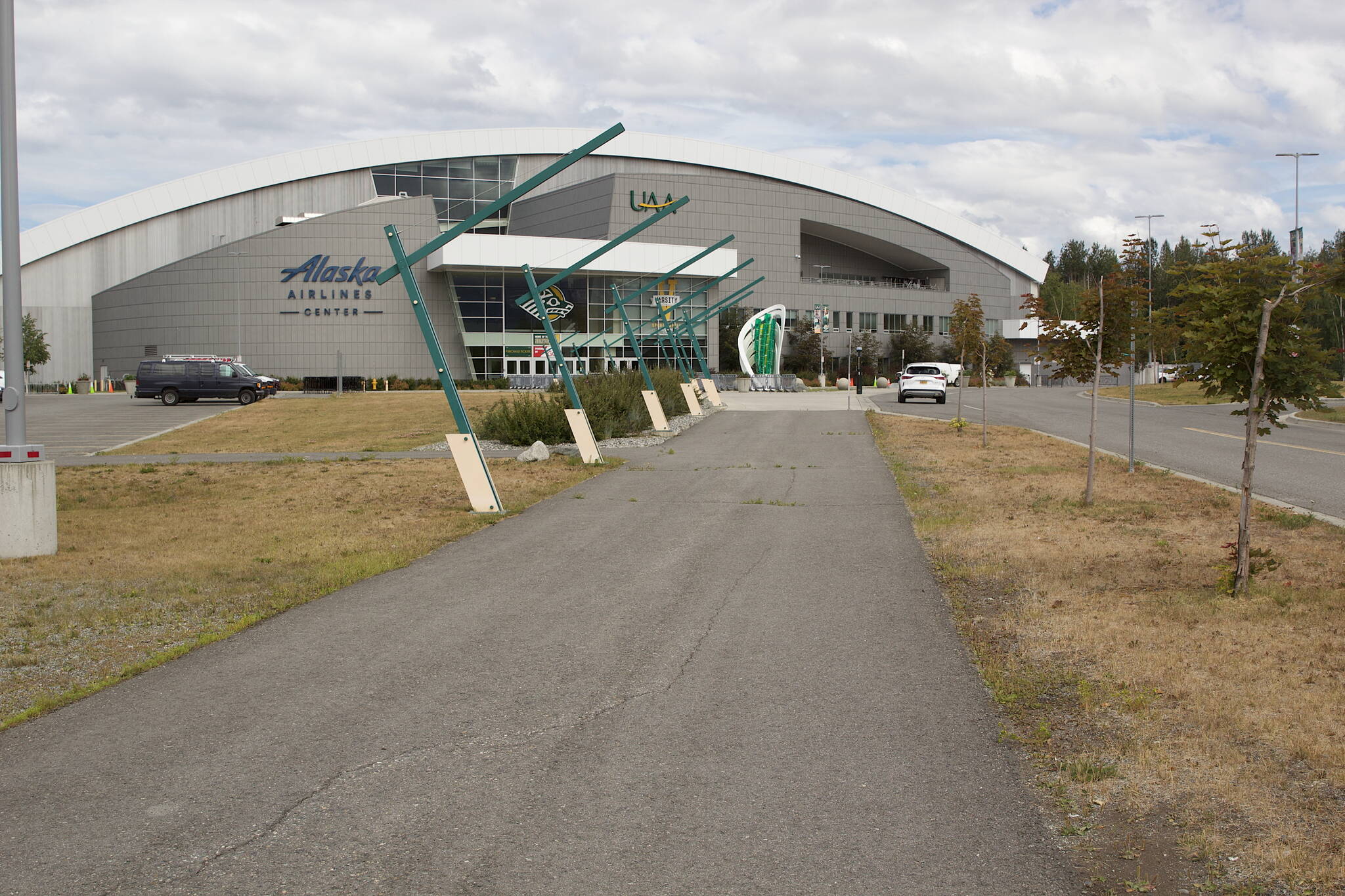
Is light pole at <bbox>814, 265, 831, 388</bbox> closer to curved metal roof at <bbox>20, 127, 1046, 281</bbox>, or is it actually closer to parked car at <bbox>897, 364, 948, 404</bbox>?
curved metal roof at <bbox>20, 127, 1046, 281</bbox>

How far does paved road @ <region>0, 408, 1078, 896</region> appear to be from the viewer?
389cm

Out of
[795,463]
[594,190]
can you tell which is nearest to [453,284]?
[594,190]

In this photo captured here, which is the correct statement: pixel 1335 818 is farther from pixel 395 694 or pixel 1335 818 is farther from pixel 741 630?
pixel 395 694

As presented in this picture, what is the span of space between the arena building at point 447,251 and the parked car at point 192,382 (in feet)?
76.5

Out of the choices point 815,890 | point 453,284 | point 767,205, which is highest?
point 767,205

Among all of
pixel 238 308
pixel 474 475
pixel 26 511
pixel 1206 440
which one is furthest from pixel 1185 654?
pixel 238 308

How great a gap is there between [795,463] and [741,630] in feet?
42.6

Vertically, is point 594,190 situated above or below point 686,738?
above

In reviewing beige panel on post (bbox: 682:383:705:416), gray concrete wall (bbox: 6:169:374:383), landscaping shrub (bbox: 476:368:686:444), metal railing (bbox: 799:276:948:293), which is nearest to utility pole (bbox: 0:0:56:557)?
landscaping shrub (bbox: 476:368:686:444)

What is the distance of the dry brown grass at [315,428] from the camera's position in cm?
2630

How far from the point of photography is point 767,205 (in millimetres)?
91438

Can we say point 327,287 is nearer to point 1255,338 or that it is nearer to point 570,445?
point 570,445

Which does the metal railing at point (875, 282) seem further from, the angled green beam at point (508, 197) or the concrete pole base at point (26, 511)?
the concrete pole base at point (26, 511)

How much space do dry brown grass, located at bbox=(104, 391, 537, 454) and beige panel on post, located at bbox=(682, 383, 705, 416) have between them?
5.66 m
